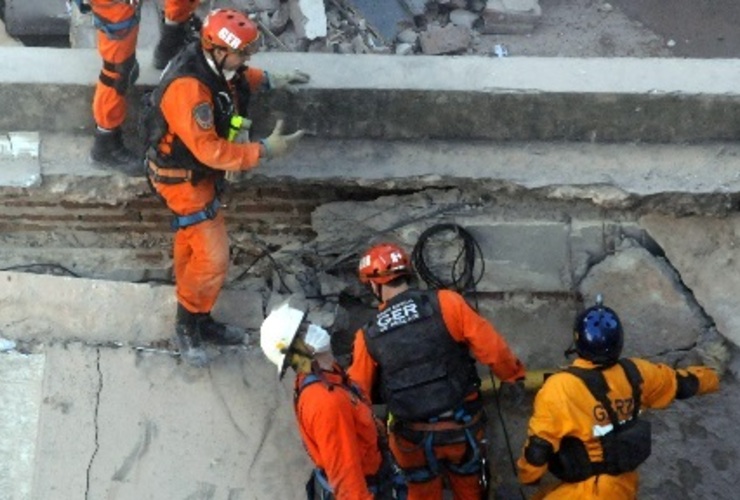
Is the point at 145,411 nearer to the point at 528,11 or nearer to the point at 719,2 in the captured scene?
the point at 528,11

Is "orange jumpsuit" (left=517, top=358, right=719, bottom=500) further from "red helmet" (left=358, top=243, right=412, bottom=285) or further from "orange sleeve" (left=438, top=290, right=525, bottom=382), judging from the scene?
"red helmet" (left=358, top=243, right=412, bottom=285)

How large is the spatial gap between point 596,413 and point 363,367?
1.25 m

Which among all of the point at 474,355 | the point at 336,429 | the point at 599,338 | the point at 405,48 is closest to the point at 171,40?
the point at 474,355

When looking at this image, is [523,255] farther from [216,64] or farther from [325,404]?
[216,64]

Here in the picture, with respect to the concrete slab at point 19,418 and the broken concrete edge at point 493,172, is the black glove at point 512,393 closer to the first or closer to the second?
the broken concrete edge at point 493,172

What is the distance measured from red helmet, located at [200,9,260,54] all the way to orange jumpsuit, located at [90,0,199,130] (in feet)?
2.32

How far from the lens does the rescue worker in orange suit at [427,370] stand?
6219 millimetres

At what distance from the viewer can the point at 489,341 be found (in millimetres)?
6254

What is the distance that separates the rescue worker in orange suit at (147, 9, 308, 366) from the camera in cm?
609

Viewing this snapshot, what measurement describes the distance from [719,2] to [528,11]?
2.28 meters

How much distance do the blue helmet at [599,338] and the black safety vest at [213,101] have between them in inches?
84.3

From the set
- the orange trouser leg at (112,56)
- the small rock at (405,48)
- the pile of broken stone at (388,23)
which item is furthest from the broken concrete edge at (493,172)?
the small rock at (405,48)

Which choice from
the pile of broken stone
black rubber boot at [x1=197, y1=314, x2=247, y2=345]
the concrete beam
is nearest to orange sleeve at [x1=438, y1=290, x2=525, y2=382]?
the concrete beam

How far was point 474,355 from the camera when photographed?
6.38 m
